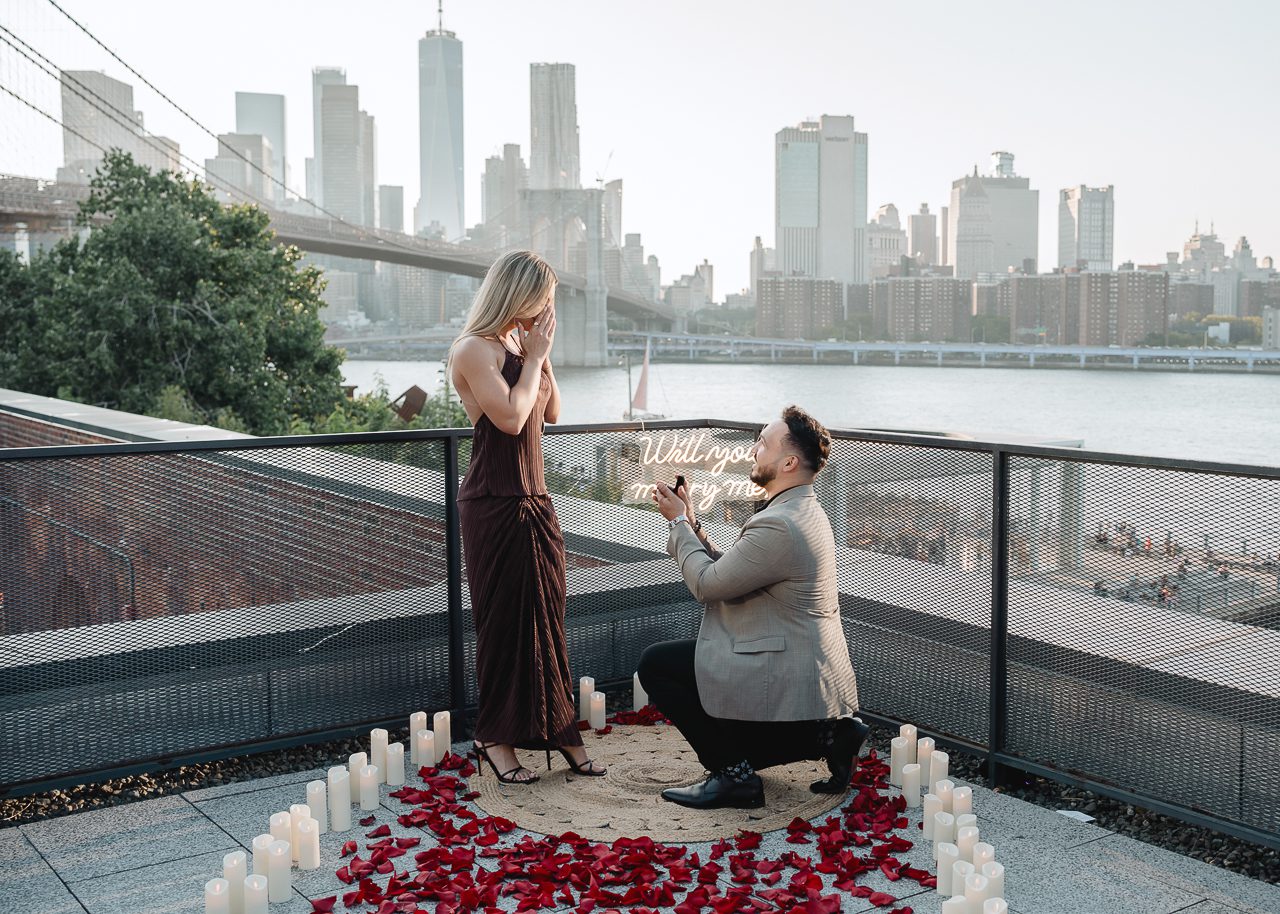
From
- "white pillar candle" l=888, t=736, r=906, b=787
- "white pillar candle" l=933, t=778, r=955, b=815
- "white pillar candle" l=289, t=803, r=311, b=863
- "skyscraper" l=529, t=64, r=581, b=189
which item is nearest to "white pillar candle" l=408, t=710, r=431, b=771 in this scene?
"white pillar candle" l=289, t=803, r=311, b=863

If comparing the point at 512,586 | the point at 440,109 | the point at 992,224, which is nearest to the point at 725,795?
the point at 512,586

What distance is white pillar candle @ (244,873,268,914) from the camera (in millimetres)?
2637

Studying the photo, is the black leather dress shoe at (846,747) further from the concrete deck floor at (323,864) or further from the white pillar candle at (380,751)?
the white pillar candle at (380,751)

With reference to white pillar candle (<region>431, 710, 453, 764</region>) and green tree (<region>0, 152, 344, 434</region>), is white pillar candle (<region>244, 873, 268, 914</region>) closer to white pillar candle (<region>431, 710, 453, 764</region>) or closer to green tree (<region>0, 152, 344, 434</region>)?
white pillar candle (<region>431, 710, 453, 764</region>)

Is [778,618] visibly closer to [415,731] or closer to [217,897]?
[415,731]

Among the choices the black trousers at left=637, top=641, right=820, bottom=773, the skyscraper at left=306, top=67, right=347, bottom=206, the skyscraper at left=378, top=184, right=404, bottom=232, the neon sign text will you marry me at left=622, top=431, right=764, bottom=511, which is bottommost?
the black trousers at left=637, top=641, right=820, bottom=773

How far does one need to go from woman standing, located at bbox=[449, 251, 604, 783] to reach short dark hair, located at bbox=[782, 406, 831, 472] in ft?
2.36

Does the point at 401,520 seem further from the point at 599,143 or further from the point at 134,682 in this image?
the point at 599,143

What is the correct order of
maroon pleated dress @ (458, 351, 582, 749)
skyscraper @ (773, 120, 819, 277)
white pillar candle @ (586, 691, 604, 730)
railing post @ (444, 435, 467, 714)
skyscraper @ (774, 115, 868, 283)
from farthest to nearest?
skyscraper @ (773, 120, 819, 277), skyscraper @ (774, 115, 868, 283), white pillar candle @ (586, 691, 604, 730), railing post @ (444, 435, 467, 714), maroon pleated dress @ (458, 351, 582, 749)

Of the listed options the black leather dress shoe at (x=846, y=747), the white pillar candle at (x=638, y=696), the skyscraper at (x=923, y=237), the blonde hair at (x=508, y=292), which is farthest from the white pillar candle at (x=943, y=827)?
the skyscraper at (x=923, y=237)

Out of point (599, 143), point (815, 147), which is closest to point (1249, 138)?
point (815, 147)

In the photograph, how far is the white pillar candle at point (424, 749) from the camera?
3.69 meters

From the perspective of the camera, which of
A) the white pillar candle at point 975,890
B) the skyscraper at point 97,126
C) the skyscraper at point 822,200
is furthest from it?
the skyscraper at point 822,200

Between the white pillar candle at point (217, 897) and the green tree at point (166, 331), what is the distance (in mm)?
11337
